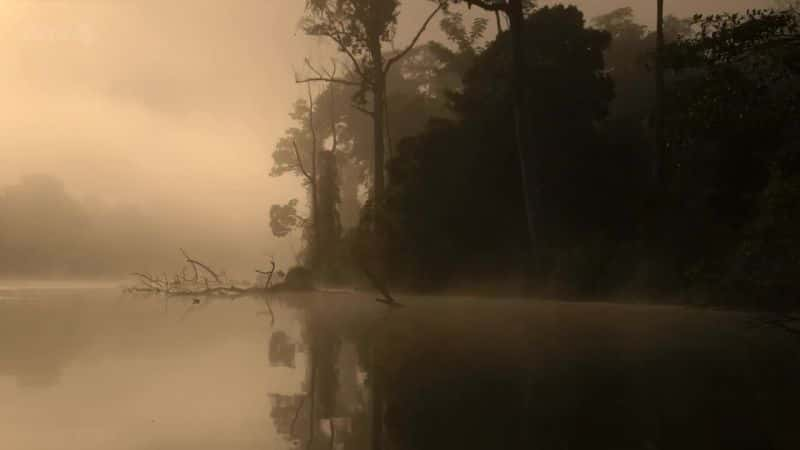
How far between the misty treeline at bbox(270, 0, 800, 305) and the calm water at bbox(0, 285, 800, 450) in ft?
12.5

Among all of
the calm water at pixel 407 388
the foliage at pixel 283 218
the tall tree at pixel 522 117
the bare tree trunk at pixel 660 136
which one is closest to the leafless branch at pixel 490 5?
the tall tree at pixel 522 117

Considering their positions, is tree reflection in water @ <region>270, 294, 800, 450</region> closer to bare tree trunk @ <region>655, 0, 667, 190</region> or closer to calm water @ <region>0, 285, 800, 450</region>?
calm water @ <region>0, 285, 800, 450</region>

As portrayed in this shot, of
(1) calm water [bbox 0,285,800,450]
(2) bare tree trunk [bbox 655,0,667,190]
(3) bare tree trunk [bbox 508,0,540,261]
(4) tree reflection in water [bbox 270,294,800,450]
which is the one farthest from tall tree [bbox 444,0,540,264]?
(4) tree reflection in water [bbox 270,294,800,450]

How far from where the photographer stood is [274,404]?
606 centimetres

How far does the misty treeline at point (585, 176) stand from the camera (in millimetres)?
10469

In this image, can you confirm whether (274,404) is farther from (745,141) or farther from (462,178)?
(462,178)

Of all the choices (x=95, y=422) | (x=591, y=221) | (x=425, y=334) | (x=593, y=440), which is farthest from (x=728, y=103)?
(x=591, y=221)

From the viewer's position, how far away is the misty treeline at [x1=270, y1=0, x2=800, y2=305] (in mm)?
10469

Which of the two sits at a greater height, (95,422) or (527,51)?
(527,51)

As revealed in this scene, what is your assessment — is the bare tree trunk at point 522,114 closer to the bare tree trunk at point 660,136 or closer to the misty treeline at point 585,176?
the misty treeline at point 585,176

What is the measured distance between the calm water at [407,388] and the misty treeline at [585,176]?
382 centimetres

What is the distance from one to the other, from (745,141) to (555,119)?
944cm

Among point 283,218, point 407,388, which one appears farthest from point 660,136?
point 283,218

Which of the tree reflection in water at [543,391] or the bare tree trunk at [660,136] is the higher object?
the bare tree trunk at [660,136]
